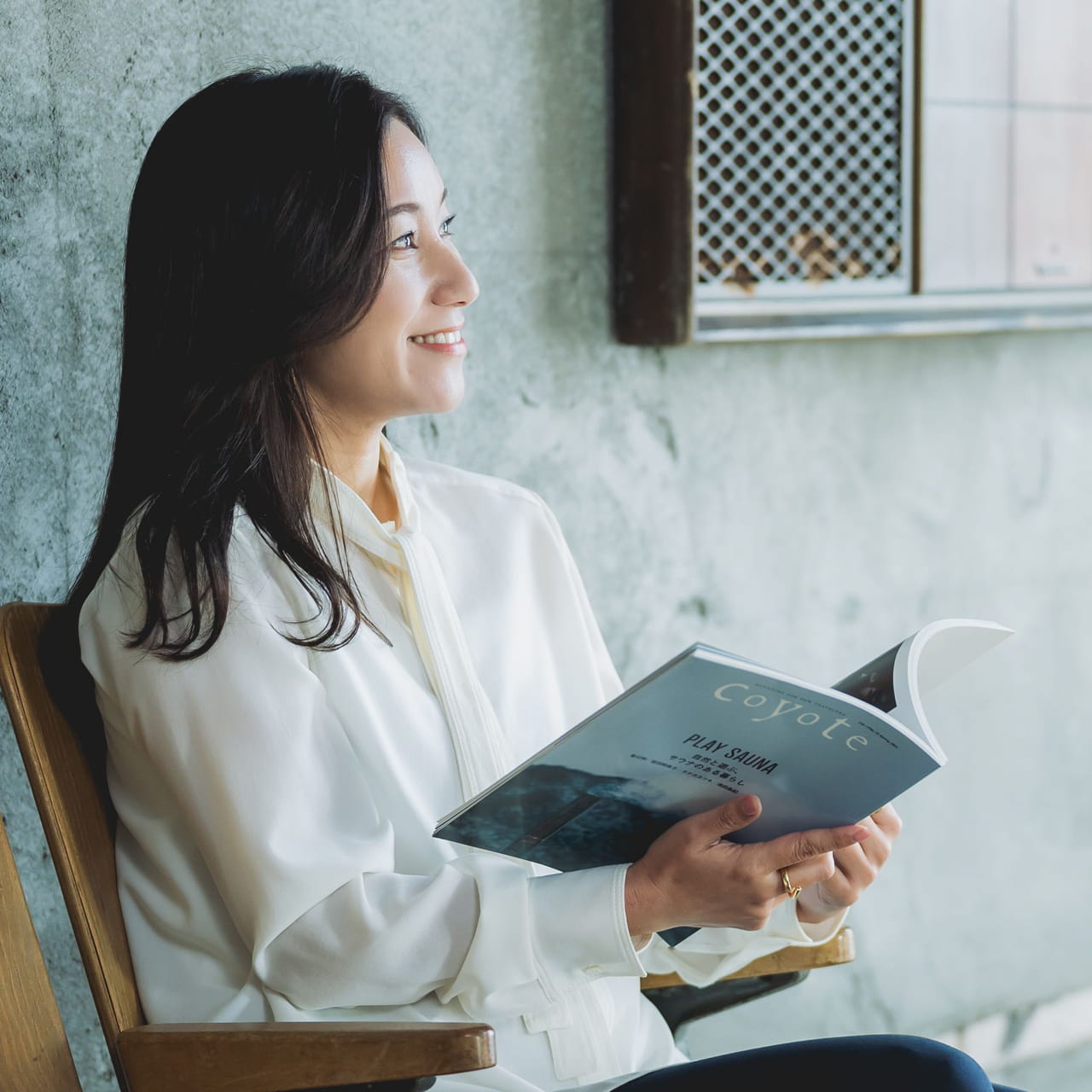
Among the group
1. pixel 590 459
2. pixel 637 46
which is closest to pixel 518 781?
pixel 590 459

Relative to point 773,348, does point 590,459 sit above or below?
below

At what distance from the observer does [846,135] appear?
2018 millimetres

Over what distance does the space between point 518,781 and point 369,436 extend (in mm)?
503

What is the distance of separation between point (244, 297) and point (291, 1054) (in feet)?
2.19

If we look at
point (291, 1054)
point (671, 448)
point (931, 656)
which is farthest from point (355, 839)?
point (671, 448)

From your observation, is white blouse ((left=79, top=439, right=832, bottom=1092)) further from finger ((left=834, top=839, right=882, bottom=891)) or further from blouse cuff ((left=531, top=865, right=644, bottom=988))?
finger ((left=834, top=839, right=882, bottom=891))

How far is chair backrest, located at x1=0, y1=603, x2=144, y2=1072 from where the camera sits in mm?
1217

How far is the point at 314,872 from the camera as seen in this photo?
1.18 meters

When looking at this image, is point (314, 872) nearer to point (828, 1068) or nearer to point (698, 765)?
point (698, 765)

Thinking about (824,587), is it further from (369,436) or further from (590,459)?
(369,436)

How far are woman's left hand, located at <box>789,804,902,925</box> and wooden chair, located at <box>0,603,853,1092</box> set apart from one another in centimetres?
44

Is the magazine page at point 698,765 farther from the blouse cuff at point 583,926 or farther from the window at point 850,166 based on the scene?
the window at point 850,166

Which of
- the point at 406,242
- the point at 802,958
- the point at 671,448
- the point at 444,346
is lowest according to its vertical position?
the point at 802,958

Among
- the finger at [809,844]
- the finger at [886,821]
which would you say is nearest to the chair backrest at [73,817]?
the finger at [809,844]
